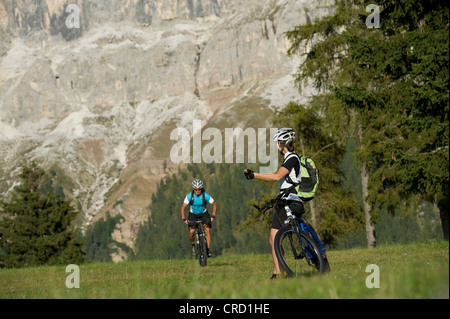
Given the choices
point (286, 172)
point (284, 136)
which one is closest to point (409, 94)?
point (284, 136)

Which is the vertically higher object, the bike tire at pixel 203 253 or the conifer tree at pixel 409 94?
the conifer tree at pixel 409 94

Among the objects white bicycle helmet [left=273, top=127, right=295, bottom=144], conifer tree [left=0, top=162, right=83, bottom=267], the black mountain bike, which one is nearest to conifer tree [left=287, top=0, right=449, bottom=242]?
white bicycle helmet [left=273, top=127, right=295, bottom=144]

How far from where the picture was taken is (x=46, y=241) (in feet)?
136

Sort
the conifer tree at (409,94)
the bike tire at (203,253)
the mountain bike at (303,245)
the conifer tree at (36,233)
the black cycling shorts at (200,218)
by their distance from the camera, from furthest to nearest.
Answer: the conifer tree at (36,233) < the black cycling shorts at (200,218) < the bike tire at (203,253) < the conifer tree at (409,94) < the mountain bike at (303,245)

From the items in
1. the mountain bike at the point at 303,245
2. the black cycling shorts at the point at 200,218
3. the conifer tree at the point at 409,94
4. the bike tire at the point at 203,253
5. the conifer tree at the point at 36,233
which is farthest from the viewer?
the conifer tree at the point at 36,233

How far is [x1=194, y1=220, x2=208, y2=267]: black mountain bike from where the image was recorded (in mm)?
17172

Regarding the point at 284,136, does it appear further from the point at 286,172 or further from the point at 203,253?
the point at 203,253

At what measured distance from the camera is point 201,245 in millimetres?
17234

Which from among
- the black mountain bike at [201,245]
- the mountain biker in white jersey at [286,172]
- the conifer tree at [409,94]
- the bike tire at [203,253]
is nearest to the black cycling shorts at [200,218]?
the black mountain bike at [201,245]

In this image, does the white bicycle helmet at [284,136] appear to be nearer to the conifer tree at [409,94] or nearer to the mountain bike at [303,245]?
the mountain bike at [303,245]

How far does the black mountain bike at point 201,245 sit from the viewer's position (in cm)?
1717
